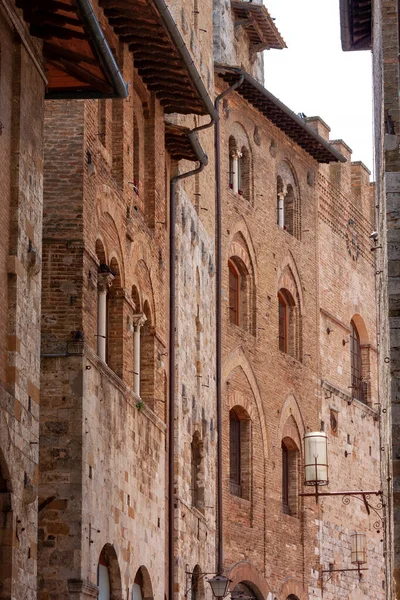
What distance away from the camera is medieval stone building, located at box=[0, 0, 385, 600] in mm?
15914

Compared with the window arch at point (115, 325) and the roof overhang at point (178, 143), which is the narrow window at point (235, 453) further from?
the window arch at point (115, 325)

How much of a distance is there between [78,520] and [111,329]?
329cm

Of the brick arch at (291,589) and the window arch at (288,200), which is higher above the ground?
the window arch at (288,200)

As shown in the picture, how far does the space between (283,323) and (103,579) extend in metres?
13.0

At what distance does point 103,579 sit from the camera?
746 inches

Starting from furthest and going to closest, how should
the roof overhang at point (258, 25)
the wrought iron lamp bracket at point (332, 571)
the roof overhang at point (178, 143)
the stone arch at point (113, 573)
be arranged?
the roof overhang at point (258, 25)
the wrought iron lamp bracket at point (332, 571)
the roof overhang at point (178, 143)
the stone arch at point (113, 573)

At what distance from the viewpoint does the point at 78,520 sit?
17.4m

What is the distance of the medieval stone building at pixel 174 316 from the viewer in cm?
1591

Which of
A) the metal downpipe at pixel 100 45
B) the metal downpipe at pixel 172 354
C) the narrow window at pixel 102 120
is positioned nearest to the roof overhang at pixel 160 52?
the metal downpipe at pixel 172 354

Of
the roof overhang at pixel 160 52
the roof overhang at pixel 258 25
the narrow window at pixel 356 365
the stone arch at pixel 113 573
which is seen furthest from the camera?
the narrow window at pixel 356 365

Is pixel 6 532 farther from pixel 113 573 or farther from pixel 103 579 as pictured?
pixel 113 573

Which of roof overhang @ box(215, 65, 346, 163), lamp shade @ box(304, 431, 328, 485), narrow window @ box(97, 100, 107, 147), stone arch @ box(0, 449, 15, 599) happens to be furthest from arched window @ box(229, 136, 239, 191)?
stone arch @ box(0, 449, 15, 599)

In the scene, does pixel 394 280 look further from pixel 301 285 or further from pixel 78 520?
pixel 301 285

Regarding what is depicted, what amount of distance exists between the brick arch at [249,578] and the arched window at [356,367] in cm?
688
